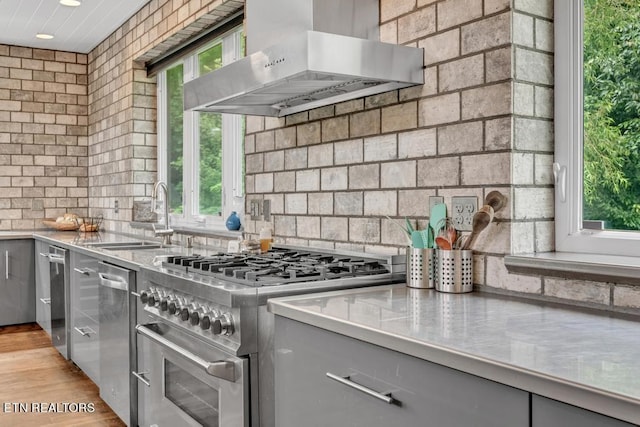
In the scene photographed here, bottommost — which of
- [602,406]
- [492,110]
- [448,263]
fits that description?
[602,406]

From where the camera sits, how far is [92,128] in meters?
5.88

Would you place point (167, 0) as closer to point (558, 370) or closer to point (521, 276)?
point (521, 276)

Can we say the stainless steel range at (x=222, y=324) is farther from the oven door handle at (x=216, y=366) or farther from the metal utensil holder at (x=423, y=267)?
the metal utensil holder at (x=423, y=267)

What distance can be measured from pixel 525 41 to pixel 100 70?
4.71m

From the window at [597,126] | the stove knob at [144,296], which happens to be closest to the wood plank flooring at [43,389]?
the stove knob at [144,296]

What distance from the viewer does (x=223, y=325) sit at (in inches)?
70.1

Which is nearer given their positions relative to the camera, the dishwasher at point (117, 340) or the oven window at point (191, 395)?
the oven window at point (191, 395)

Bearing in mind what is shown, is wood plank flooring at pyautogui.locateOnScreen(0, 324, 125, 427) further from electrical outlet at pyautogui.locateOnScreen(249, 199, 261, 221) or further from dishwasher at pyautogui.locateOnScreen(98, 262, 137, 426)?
electrical outlet at pyautogui.locateOnScreen(249, 199, 261, 221)

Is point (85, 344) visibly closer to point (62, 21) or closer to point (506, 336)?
point (62, 21)

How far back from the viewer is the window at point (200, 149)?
3.71m

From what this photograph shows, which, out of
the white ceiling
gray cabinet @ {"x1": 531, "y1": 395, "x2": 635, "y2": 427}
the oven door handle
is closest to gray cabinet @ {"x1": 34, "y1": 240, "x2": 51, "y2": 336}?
the white ceiling

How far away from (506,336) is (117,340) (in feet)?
7.32

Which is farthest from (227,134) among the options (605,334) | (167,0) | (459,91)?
(605,334)

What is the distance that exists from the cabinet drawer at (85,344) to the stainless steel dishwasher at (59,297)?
0.64ft
